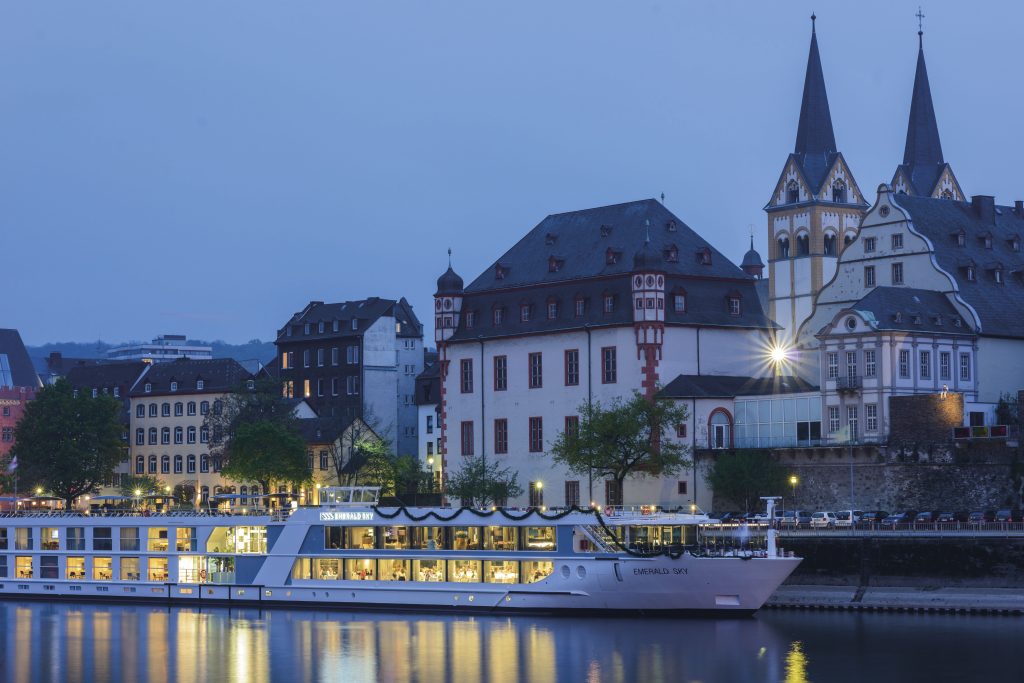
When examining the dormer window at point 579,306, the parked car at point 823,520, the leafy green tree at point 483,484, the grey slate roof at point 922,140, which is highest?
the grey slate roof at point 922,140

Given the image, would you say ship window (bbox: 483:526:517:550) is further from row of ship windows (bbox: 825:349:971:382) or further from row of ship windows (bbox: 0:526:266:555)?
row of ship windows (bbox: 825:349:971:382)

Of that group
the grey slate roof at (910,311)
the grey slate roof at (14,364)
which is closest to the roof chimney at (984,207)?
the grey slate roof at (910,311)

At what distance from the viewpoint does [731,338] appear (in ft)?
351

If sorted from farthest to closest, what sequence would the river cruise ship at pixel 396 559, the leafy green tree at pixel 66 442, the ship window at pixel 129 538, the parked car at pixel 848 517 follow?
the leafy green tree at pixel 66 442 < the ship window at pixel 129 538 < the parked car at pixel 848 517 < the river cruise ship at pixel 396 559

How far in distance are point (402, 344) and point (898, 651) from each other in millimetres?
86301

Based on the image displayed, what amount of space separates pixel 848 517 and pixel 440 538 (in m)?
19.3

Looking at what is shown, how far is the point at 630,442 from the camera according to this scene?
9850cm

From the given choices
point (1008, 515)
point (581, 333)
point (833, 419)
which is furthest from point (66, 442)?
point (1008, 515)

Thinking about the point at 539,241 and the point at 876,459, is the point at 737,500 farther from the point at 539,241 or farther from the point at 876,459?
the point at 539,241

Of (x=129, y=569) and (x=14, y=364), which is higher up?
(x=14, y=364)

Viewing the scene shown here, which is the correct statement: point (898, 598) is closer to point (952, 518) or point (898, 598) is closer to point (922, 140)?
point (952, 518)

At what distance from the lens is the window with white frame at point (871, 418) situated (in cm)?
9600

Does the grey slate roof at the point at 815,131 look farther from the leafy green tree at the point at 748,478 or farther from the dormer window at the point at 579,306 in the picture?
the leafy green tree at the point at 748,478

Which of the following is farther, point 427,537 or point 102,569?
point 102,569
